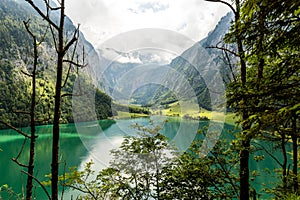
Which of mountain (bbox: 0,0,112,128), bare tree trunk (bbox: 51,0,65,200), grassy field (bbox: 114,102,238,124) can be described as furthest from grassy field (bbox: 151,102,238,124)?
mountain (bbox: 0,0,112,128)

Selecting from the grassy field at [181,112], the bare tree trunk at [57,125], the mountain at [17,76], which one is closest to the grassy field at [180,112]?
the grassy field at [181,112]

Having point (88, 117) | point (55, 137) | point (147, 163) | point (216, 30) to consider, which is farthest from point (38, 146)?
point (216, 30)

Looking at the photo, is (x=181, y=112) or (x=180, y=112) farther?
(x=180, y=112)

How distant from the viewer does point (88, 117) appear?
269 ft

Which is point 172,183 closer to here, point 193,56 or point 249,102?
point 249,102

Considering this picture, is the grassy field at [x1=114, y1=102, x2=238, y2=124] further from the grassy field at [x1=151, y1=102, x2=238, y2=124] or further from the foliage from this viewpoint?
the foliage

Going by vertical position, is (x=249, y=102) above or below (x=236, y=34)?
below

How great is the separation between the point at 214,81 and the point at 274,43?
130 meters

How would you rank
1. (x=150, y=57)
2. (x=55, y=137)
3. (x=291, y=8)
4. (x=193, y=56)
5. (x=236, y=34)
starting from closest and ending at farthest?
(x=55, y=137) → (x=291, y=8) → (x=236, y=34) → (x=150, y=57) → (x=193, y=56)

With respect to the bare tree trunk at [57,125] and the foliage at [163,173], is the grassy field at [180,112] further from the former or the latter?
the bare tree trunk at [57,125]

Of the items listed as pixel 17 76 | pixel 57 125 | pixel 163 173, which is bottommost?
pixel 163 173

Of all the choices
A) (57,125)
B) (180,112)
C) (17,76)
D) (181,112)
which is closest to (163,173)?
(57,125)

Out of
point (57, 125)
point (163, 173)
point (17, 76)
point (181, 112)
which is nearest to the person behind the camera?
point (57, 125)

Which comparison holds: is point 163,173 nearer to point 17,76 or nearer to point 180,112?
point 180,112
